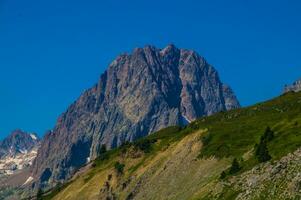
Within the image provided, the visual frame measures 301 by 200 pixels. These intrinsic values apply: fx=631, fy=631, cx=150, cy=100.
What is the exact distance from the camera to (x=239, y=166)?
132 m

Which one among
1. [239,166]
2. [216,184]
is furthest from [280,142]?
[216,184]

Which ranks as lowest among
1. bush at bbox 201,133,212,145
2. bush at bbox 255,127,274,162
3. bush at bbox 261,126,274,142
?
bush at bbox 255,127,274,162

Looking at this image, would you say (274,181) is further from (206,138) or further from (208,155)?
(206,138)

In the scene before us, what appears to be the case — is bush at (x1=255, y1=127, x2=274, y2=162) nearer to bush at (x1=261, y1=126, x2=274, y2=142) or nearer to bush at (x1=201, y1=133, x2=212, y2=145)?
bush at (x1=261, y1=126, x2=274, y2=142)

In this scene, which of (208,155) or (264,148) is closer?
(264,148)

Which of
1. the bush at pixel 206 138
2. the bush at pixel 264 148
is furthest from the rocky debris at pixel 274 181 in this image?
the bush at pixel 206 138

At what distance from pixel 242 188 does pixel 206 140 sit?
267 feet

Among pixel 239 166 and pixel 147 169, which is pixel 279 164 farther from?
pixel 147 169

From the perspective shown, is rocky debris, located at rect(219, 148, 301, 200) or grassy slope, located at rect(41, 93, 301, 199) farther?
grassy slope, located at rect(41, 93, 301, 199)

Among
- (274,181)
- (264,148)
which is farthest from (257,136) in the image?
(274,181)

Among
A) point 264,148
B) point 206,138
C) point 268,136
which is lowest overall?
point 264,148

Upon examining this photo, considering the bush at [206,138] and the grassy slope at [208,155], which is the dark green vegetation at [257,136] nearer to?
the grassy slope at [208,155]

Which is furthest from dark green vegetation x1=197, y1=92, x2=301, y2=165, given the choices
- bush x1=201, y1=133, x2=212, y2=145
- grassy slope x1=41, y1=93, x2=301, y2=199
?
bush x1=201, y1=133, x2=212, y2=145

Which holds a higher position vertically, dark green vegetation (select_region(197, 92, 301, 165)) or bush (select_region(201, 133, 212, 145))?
Result: bush (select_region(201, 133, 212, 145))
